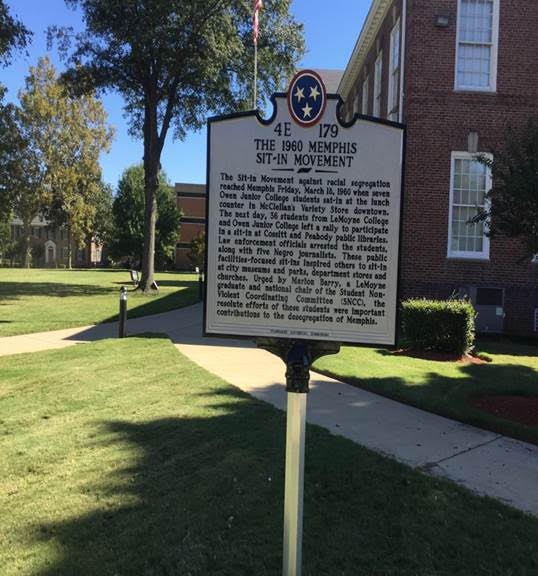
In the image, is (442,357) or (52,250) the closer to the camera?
(442,357)

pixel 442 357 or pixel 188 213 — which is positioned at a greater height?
pixel 188 213

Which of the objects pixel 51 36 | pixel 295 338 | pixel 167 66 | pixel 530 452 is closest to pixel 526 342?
pixel 530 452

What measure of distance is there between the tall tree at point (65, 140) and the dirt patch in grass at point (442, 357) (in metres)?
47.4

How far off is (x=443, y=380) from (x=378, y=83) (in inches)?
566

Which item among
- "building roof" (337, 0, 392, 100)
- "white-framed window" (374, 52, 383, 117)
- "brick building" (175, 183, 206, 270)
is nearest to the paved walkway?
"white-framed window" (374, 52, 383, 117)

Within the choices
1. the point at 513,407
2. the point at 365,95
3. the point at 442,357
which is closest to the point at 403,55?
the point at 365,95

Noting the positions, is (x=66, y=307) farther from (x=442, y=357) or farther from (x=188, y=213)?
(x=188, y=213)

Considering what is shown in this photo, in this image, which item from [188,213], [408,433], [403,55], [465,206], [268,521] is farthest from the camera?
[188,213]

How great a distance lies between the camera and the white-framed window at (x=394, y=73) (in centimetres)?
1680

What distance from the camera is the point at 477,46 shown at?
15367 millimetres

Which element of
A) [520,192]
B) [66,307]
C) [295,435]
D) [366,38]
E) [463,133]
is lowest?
[66,307]

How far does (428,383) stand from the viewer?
801 cm

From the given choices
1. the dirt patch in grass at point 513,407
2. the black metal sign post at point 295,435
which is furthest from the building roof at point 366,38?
the black metal sign post at point 295,435

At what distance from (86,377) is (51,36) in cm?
1974
